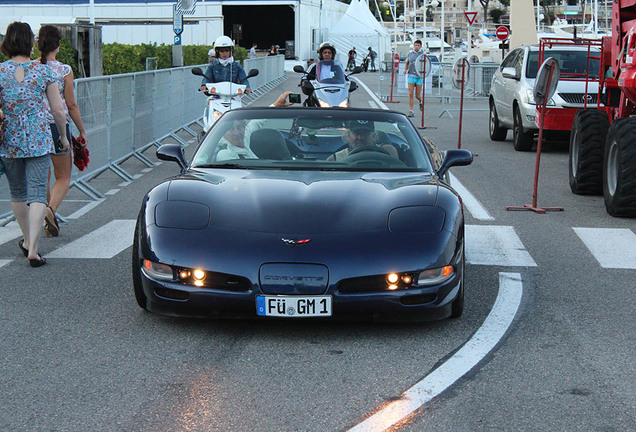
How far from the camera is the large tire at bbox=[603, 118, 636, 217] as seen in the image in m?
10.8

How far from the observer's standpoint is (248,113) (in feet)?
25.7

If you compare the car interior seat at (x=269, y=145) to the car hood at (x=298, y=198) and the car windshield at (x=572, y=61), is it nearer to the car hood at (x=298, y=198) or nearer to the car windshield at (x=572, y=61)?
the car hood at (x=298, y=198)

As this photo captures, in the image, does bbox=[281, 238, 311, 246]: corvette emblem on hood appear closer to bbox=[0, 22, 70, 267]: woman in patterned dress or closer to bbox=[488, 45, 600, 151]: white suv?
bbox=[0, 22, 70, 267]: woman in patterned dress

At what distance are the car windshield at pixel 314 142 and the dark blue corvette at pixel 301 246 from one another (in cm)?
22

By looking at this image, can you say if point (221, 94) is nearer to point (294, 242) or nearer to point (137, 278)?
point (137, 278)

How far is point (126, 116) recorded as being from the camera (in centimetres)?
1530

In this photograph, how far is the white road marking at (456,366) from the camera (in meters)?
4.49

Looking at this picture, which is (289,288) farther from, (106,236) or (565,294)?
(106,236)

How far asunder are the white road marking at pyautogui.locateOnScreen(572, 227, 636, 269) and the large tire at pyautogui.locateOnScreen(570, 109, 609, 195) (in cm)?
258

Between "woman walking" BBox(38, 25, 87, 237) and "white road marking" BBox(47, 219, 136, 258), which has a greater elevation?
"woman walking" BBox(38, 25, 87, 237)

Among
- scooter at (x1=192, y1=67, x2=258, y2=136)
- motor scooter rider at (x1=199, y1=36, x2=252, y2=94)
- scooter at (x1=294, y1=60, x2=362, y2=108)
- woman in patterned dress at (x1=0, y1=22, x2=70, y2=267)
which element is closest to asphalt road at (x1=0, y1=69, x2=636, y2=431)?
woman in patterned dress at (x1=0, y1=22, x2=70, y2=267)

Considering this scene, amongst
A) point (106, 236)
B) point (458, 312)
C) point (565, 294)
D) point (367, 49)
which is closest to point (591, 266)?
point (565, 294)

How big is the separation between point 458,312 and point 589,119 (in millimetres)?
7344

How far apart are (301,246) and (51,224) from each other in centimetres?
430
